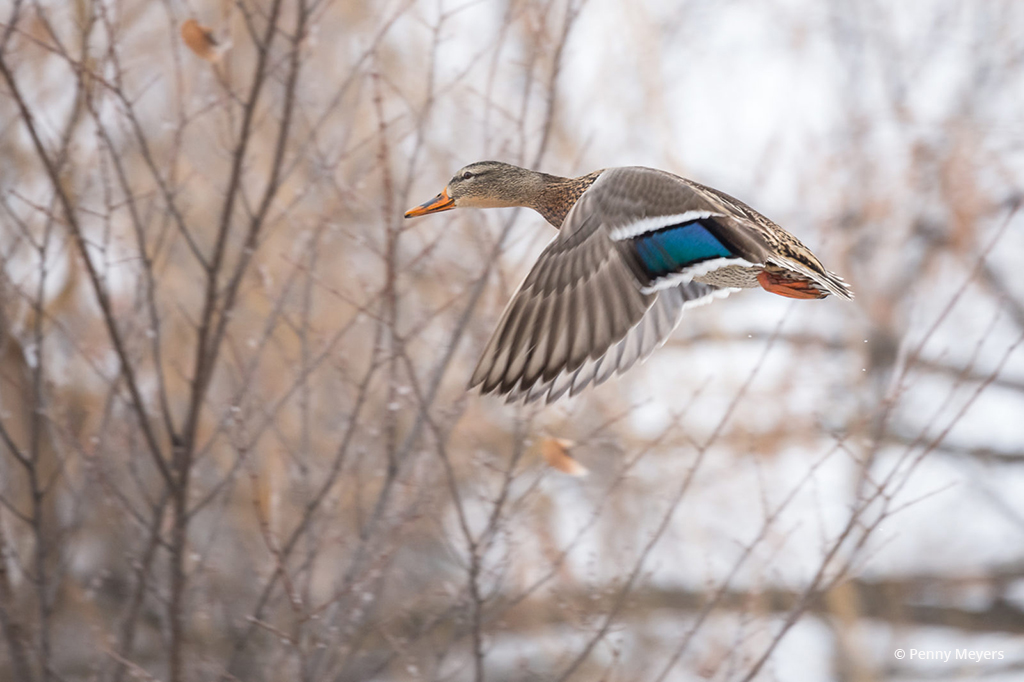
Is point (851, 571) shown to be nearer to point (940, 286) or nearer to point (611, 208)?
point (611, 208)

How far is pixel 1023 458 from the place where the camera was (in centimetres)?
813

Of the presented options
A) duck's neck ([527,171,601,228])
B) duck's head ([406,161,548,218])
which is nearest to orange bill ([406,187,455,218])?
duck's head ([406,161,548,218])

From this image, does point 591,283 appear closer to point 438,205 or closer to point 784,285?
point 784,285

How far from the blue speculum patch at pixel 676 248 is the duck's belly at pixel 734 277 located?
0.57ft

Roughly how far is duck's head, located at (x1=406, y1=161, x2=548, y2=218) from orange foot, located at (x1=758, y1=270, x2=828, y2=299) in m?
0.94

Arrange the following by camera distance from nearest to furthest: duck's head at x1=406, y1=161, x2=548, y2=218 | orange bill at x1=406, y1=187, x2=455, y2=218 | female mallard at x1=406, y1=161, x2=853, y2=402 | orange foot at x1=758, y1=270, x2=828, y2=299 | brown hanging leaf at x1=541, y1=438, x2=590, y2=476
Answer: female mallard at x1=406, y1=161, x2=853, y2=402 < orange foot at x1=758, y1=270, x2=828, y2=299 < brown hanging leaf at x1=541, y1=438, x2=590, y2=476 < orange bill at x1=406, y1=187, x2=455, y2=218 < duck's head at x1=406, y1=161, x2=548, y2=218

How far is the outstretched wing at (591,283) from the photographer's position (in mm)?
2600

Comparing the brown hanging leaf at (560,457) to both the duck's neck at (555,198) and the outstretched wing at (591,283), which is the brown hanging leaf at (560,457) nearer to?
the outstretched wing at (591,283)

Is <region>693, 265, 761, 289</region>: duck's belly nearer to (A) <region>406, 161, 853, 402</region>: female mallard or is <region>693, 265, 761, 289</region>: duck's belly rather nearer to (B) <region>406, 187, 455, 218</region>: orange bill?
(A) <region>406, 161, 853, 402</region>: female mallard

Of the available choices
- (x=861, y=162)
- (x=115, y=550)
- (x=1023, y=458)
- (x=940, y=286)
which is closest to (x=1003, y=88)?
(x=861, y=162)

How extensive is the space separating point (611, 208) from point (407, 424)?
3.03 m

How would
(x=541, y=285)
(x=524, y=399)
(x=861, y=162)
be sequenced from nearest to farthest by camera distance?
(x=524, y=399) < (x=541, y=285) < (x=861, y=162)

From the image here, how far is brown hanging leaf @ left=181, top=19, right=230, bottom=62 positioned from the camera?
2.93 meters

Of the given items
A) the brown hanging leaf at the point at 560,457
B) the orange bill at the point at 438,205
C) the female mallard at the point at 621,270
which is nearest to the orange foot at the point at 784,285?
the female mallard at the point at 621,270
